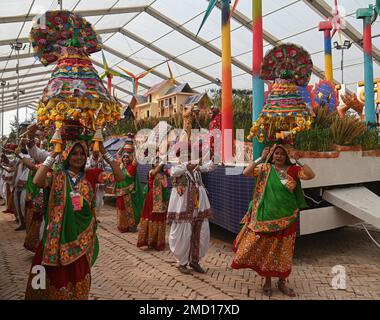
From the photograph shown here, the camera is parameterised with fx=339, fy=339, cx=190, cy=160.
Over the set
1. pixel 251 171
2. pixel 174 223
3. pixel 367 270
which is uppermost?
pixel 251 171

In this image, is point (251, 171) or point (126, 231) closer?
point (251, 171)

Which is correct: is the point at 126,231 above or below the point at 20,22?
below

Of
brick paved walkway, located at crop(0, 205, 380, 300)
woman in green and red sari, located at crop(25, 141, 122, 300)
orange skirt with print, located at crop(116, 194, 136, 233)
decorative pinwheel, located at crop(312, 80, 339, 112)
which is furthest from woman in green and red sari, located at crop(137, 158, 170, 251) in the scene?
decorative pinwheel, located at crop(312, 80, 339, 112)

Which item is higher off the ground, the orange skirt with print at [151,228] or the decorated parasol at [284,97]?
the decorated parasol at [284,97]

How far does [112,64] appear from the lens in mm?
23125

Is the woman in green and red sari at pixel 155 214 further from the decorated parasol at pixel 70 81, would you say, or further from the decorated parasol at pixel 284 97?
the decorated parasol at pixel 70 81

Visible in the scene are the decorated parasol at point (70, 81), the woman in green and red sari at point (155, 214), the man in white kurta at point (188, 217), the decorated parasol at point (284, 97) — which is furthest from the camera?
the woman in green and red sari at point (155, 214)

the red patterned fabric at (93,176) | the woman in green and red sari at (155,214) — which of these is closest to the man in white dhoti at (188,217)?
the woman in green and red sari at (155,214)

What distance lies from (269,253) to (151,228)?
2.59 m

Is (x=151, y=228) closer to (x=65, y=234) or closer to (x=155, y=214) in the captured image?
(x=155, y=214)

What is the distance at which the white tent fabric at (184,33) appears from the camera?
12.3 m
